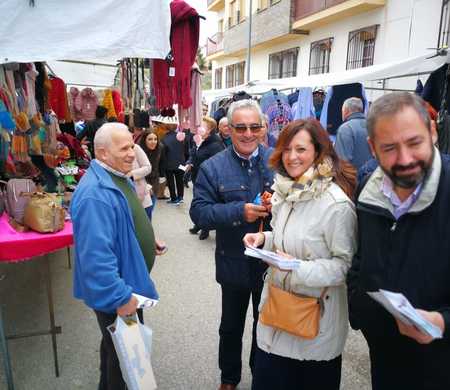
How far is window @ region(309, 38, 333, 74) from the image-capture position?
13008 mm

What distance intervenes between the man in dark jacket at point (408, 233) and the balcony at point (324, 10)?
1093cm

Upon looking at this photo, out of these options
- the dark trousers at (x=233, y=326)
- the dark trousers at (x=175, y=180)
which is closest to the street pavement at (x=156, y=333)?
the dark trousers at (x=233, y=326)

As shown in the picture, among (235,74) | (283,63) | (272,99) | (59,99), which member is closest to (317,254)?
(272,99)

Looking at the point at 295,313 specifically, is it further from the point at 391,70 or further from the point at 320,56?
the point at 320,56

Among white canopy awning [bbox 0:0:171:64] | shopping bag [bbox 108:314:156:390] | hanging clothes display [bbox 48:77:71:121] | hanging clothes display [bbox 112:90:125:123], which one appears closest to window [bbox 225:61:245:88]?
hanging clothes display [bbox 112:90:125:123]

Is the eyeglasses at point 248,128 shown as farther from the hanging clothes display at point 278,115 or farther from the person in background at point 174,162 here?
the person in background at point 174,162

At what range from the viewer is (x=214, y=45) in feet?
85.4

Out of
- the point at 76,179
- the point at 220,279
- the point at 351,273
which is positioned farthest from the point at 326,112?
the point at 351,273

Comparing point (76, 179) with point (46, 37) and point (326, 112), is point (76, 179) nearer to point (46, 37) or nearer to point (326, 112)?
point (46, 37)

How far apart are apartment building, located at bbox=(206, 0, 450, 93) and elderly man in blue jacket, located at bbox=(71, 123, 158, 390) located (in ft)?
19.0

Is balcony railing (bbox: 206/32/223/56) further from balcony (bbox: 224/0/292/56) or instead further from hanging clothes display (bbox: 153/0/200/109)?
hanging clothes display (bbox: 153/0/200/109)

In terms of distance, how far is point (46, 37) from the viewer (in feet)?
7.18

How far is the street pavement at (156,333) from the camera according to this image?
2.74 m

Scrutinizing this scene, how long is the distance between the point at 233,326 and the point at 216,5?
1073 inches
